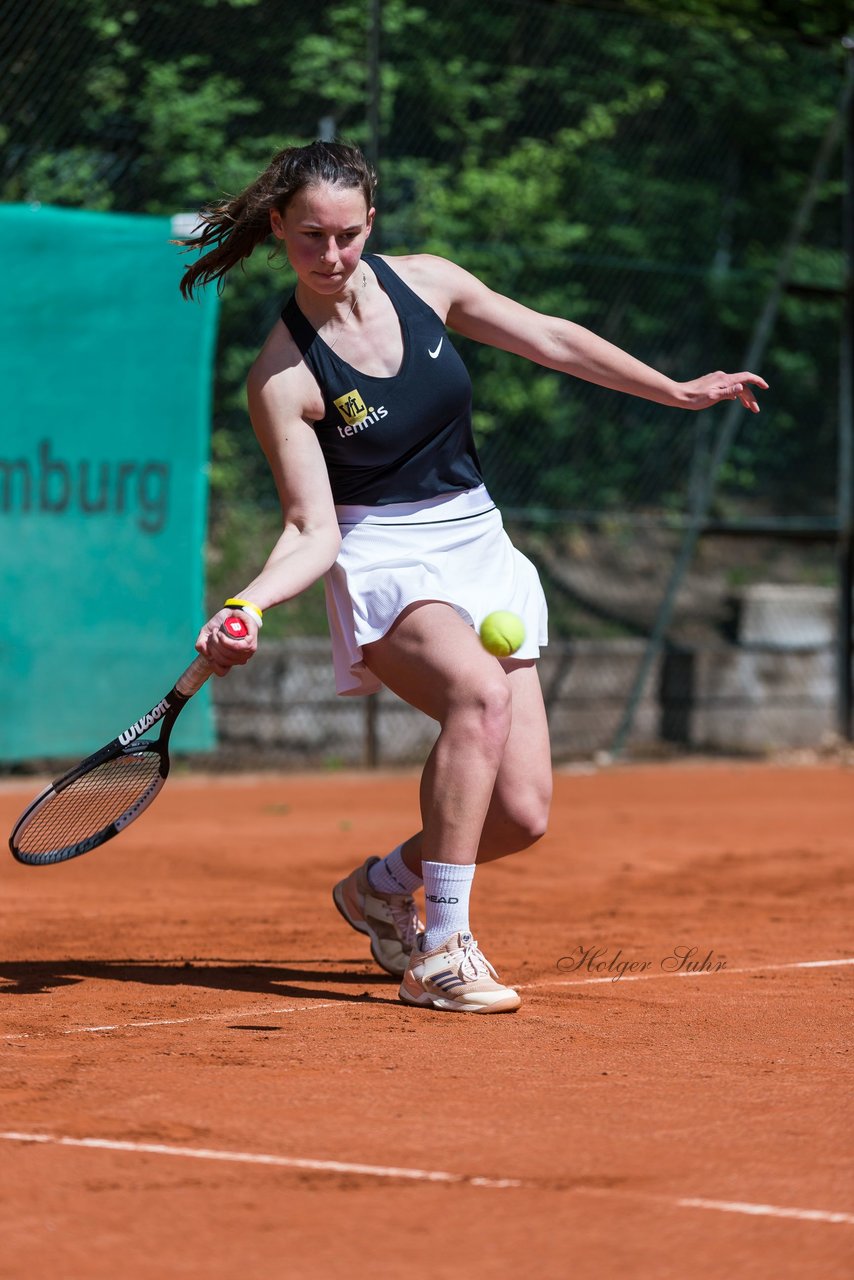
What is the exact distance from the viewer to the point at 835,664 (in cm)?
1169

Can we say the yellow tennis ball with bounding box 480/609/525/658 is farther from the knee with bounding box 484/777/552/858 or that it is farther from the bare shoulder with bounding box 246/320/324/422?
the bare shoulder with bounding box 246/320/324/422

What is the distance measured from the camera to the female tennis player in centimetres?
393

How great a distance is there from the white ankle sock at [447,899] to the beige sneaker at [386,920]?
42 centimetres

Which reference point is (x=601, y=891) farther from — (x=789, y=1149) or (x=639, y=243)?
(x=639, y=243)

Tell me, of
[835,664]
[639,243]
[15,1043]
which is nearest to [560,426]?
[639,243]

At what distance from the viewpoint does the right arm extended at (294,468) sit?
3.88 m

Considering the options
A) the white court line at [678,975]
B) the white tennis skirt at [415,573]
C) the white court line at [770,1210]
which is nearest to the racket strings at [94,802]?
the white tennis skirt at [415,573]

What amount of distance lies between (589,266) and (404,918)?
6.87 metres

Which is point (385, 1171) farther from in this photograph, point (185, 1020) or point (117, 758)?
point (117, 758)

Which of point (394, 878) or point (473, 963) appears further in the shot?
point (394, 878)

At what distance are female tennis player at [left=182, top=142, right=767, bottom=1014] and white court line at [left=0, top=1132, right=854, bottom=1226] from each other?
3.81 feet

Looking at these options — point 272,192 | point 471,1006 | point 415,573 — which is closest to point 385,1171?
point 471,1006

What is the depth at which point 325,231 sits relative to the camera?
3889 mm

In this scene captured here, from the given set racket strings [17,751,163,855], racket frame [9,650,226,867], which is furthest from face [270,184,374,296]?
racket strings [17,751,163,855]
